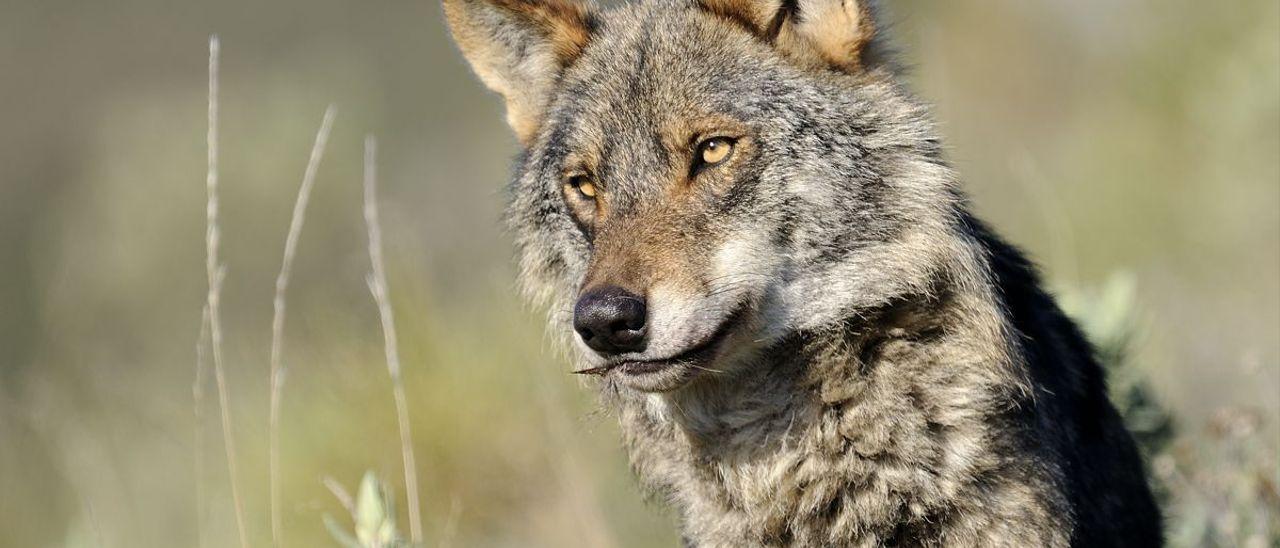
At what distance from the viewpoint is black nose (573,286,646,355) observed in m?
3.39

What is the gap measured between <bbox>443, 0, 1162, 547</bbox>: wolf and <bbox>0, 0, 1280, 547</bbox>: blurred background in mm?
445

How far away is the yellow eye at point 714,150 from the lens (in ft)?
12.5

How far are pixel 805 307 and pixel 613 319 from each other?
620mm

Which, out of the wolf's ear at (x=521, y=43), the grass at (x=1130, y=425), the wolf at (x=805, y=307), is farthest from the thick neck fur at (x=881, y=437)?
the wolf's ear at (x=521, y=43)

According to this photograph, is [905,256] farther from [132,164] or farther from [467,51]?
[132,164]

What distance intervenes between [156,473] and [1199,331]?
6693mm

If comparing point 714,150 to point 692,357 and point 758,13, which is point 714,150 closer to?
point 758,13

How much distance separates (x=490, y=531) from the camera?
290 inches

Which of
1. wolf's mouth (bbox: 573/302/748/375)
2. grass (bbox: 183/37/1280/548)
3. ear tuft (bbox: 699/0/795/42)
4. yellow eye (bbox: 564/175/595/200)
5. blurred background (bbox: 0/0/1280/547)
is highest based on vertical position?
ear tuft (bbox: 699/0/795/42)

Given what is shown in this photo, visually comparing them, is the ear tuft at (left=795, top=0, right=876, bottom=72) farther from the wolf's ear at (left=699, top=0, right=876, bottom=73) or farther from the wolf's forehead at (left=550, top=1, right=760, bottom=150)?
the wolf's forehead at (left=550, top=1, right=760, bottom=150)

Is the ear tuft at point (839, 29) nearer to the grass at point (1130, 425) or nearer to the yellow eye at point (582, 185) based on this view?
the yellow eye at point (582, 185)

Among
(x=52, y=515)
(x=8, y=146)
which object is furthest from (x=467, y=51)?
(x=8, y=146)

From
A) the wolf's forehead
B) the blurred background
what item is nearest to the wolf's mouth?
the wolf's forehead

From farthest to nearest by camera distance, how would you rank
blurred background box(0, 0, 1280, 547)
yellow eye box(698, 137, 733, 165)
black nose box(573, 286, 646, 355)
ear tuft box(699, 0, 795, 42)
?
blurred background box(0, 0, 1280, 547), ear tuft box(699, 0, 795, 42), yellow eye box(698, 137, 733, 165), black nose box(573, 286, 646, 355)
